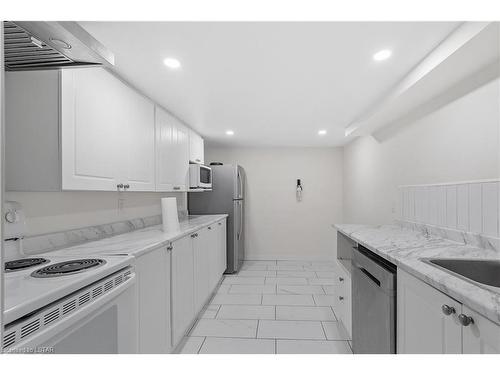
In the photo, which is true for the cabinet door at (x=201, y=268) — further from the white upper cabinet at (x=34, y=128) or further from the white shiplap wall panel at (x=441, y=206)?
the white shiplap wall panel at (x=441, y=206)

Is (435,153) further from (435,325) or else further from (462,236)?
(435,325)

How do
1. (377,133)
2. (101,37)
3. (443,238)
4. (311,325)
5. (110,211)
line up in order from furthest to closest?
(377,133) < (311,325) < (110,211) < (443,238) < (101,37)

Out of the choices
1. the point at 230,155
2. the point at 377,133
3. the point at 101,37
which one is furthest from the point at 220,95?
the point at 230,155

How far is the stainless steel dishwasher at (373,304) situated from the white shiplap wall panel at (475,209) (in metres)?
0.61

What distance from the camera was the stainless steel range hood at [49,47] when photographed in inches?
36.8

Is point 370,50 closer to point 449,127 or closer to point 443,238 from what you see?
point 449,127

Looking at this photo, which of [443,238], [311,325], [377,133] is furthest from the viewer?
[377,133]

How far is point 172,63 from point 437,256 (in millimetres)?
1979

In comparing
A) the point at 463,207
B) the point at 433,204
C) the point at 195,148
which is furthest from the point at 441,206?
the point at 195,148

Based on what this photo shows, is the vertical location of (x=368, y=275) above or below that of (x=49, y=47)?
below

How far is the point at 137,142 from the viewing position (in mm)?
2092

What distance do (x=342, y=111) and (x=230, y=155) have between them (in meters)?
2.64

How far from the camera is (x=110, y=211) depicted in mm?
2246

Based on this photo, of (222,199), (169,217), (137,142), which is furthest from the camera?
(222,199)
